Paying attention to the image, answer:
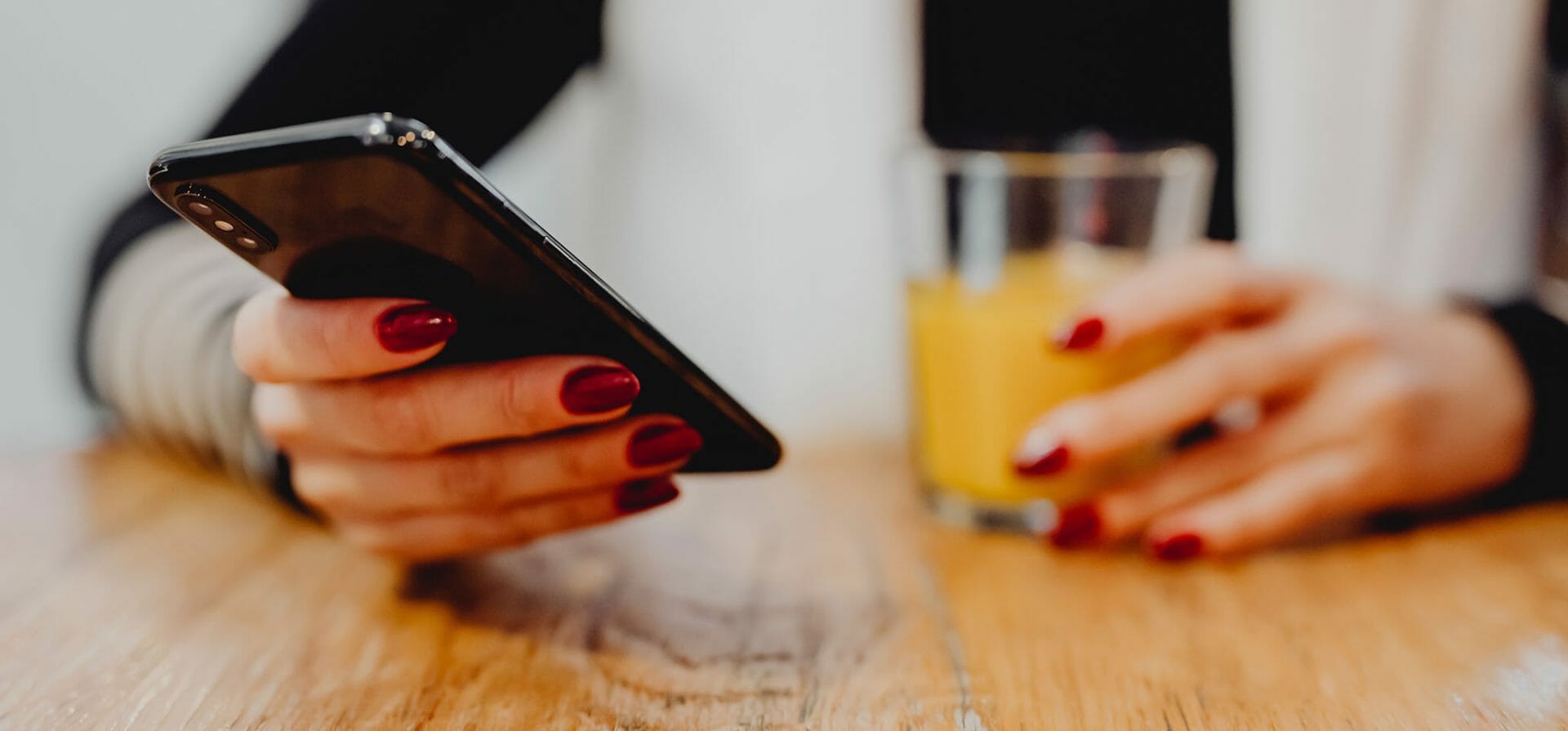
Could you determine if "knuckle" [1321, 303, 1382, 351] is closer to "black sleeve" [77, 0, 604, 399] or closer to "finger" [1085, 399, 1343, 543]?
"finger" [1085, 399, 1343, 543]

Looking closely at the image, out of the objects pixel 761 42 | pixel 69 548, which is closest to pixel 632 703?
pixel 69 548

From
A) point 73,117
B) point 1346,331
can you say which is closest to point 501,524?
point 1346,331

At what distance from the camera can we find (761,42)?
3.65ft

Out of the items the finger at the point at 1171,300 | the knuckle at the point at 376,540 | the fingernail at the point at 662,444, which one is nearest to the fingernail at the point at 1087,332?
the finger at the point at 1171,300

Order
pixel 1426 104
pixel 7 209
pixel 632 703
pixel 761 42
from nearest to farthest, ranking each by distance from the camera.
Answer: pixel 632 703 → pixel 1426 104 → pixel 761 42 → pixel 7 209

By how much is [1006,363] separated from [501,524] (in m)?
0.28

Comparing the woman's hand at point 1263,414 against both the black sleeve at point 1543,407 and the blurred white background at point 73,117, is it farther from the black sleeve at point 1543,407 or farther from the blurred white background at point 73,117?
the blurred white background at point 73,117

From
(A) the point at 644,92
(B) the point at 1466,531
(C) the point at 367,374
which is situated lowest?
(B) the point at 1466,531

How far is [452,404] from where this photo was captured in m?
0.41

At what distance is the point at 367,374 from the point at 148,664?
15 cm

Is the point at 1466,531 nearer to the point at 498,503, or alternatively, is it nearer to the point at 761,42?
the point at 498,503

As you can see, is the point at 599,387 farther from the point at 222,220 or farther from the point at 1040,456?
the point at 1040,456

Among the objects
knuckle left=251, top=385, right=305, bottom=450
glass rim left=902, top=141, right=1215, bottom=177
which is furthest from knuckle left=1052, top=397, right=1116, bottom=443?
knuckle left=251, top=385, right=305, bottom=450

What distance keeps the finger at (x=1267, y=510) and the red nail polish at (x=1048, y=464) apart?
62mm
